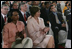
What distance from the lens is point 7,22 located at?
4195mm

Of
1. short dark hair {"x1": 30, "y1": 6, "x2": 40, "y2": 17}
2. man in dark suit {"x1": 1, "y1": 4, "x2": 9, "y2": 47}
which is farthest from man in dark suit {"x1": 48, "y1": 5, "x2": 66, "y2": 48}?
man in dark suit {"x1": 1, "y1": 4, "x2": 9, "y2": 47}

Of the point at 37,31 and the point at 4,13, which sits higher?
the point at 4,13

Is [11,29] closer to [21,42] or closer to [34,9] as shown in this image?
[21,42]

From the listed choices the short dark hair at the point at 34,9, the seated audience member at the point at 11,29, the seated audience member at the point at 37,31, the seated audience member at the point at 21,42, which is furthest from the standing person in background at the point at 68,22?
the seated audience member at the point at 11,29

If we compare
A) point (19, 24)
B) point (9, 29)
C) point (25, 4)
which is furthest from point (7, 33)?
point (25, 4)

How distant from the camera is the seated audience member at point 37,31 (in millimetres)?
4270

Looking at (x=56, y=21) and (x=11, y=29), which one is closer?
(x=11, y=29)

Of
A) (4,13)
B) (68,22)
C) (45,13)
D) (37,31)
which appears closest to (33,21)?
(37,31)

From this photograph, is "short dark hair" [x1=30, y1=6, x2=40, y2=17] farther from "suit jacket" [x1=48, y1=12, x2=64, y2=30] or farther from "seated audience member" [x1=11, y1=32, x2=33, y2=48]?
"seated audience member" [x1=11, y1=32, x2=33, y2=48]

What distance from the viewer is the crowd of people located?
420 centimetres

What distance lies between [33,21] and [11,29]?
0.62 m

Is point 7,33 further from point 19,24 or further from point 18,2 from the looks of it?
point 18,2

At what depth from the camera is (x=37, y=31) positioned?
4.31 m

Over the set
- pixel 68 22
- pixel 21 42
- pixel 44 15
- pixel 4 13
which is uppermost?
pixel 4 13
